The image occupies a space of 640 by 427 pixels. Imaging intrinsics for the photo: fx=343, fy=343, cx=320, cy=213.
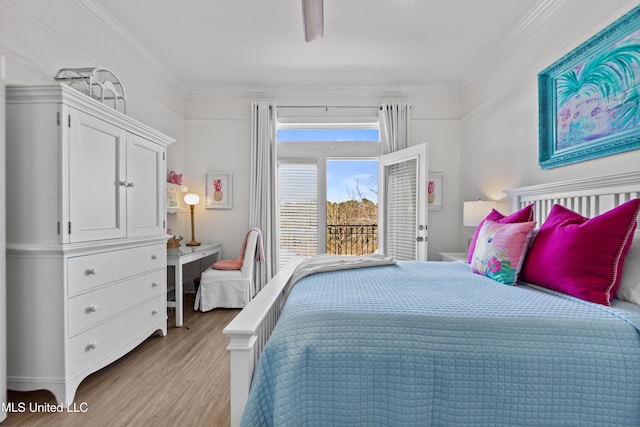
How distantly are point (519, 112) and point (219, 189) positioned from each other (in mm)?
3375

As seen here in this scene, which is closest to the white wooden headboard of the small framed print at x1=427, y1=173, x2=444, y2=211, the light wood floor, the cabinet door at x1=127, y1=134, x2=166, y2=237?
the small framed print at x1=427, y1=173, x2=444, y2=211

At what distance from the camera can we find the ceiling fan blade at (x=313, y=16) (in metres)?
1.85

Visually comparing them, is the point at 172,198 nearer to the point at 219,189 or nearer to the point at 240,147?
the point at 219,189

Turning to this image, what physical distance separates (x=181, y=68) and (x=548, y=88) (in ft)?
11.6

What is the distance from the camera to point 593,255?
4.87 feet

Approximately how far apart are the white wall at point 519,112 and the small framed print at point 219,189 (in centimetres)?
291

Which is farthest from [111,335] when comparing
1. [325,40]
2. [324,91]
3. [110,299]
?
[324,91]

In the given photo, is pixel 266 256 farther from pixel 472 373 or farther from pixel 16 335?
pixel 472 373

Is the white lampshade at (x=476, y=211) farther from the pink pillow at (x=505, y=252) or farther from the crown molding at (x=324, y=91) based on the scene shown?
the crown molding at (x=324, y=91)

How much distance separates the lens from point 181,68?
12.4 feet

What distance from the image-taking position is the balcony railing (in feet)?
15.8

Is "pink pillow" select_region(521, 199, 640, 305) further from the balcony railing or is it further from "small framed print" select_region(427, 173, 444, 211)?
the balcony railing

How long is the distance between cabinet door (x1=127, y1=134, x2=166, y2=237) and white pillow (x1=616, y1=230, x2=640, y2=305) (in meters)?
2.80

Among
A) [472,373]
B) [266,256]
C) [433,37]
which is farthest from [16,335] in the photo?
[433,37]
